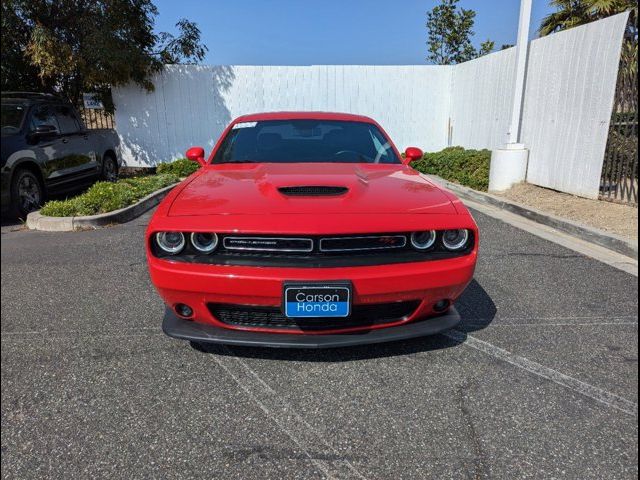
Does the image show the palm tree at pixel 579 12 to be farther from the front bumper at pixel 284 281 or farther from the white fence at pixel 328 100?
the front bumper at pixel 284 281

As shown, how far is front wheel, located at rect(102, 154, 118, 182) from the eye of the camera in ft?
27.5

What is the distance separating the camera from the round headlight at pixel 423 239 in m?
2.39

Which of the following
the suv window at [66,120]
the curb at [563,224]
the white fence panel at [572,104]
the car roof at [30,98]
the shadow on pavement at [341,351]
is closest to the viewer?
the shadow on pavement at [341,351]

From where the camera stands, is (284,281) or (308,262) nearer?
(284,281)

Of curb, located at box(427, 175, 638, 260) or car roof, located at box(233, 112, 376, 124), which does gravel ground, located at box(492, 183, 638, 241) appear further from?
car roof, located at box(233, 112, 376, 124)

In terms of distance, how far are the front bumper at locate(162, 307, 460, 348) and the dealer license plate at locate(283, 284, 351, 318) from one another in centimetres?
18

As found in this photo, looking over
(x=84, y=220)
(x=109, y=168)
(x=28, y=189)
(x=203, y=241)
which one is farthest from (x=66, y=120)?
(x=203, y=241)

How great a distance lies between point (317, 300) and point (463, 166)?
7.62 meters

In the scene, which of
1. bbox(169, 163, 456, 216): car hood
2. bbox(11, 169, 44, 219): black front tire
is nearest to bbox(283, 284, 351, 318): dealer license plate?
bbox(169, 163, 456, 216): car hood

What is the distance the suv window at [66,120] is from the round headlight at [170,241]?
19.7 feet

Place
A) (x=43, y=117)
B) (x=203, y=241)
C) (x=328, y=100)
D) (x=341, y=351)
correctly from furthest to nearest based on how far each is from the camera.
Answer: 1. (x=328, y=100)
2. (x=43, y=117)
3. (x=341, y=351)
4. (x=203, y=241)

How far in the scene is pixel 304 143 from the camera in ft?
12.1

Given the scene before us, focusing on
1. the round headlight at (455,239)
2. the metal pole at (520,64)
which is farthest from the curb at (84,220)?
the metal pole at (520,64)

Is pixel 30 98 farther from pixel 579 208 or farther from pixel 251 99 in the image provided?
pixel 579 208
